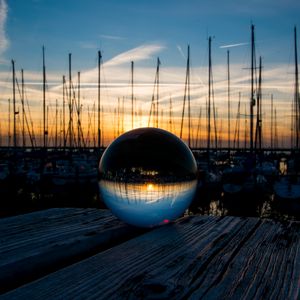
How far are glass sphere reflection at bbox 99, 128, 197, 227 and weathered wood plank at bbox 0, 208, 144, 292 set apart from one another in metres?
0.19

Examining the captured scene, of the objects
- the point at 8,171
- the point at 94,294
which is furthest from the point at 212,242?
the point at 8,171

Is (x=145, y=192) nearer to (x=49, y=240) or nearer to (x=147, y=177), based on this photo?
(x=147, y=177)

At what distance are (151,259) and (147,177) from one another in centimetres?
62

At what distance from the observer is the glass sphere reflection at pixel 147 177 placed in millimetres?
2117

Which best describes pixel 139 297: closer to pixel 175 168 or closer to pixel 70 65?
pixel 175 168

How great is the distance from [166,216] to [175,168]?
0.96 ft

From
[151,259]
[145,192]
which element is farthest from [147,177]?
[151,259]

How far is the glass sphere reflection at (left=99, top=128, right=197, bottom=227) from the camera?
83.4 inches

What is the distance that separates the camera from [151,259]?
1604 millimetres

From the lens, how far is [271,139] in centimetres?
8544

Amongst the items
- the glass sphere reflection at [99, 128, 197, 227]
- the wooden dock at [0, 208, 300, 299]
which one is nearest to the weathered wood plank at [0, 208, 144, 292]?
the wooden dock at [0, 208, 300, 299]

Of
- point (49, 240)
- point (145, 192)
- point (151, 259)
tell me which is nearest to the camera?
point (151, 259)

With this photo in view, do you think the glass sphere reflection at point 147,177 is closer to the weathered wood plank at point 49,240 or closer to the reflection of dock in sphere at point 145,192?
the reflection of dock in sphere at point 145,192

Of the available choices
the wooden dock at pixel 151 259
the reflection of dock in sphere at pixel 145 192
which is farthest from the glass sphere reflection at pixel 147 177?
the wooden dock at pixel 151 259
